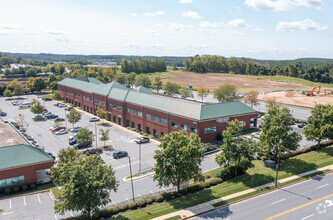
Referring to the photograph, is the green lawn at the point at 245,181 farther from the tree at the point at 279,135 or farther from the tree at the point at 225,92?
the tree at the point at 225,92

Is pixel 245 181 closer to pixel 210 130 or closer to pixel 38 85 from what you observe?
pixel 210 130

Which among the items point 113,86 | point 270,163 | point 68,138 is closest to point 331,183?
point 270,163

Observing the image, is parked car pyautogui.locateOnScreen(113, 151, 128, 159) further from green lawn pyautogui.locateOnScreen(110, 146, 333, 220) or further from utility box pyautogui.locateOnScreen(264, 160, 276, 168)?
utility box pyautogui.locateOnScreen(264, 160, 276, 168)

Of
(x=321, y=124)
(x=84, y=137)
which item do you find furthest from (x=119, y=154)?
(x=321, y=124)

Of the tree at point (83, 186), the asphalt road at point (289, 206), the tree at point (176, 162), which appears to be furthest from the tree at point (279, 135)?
the tree at point (83, 186)

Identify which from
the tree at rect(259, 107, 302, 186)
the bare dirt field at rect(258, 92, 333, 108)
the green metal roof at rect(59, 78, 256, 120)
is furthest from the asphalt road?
the bare dirt field at rect(258, 92, 333, 108)
